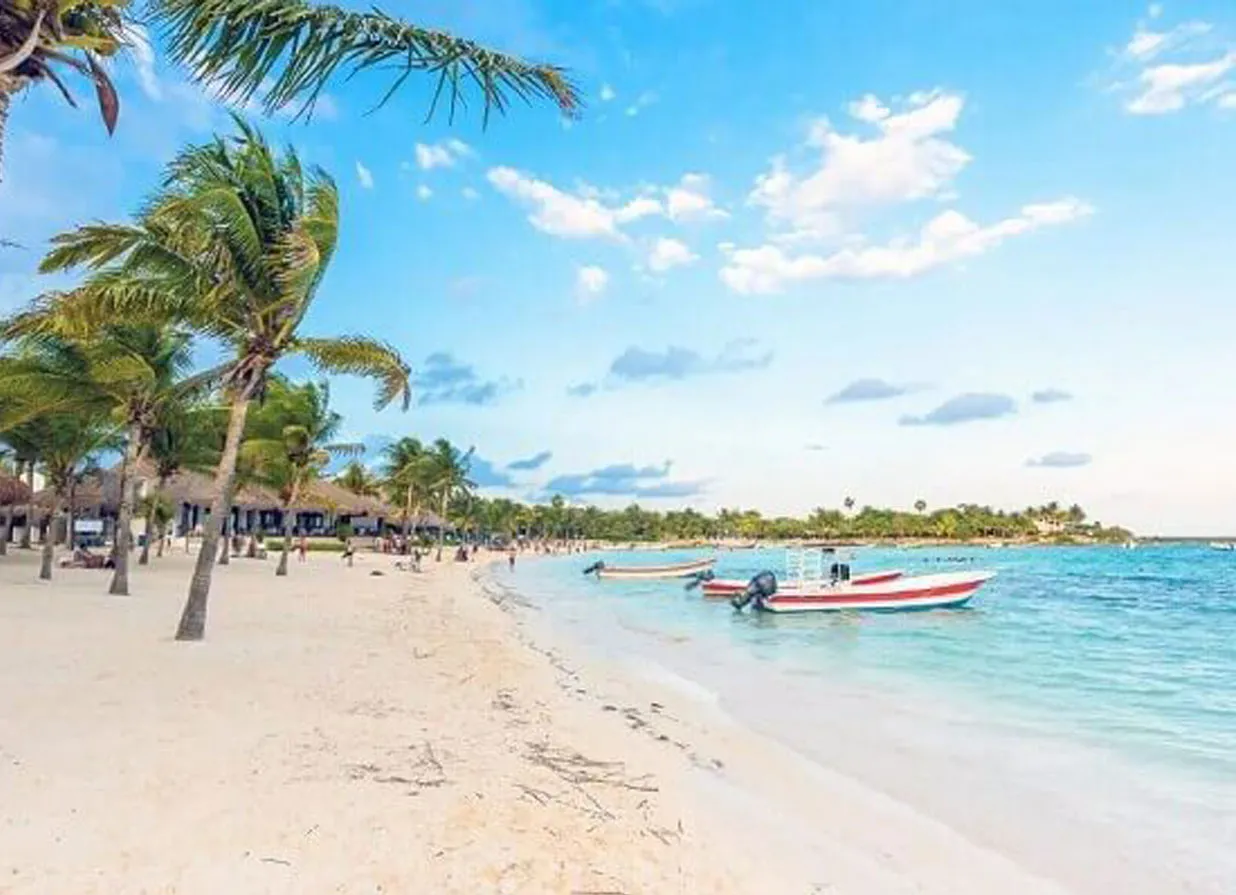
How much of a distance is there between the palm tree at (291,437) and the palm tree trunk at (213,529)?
17.2 m

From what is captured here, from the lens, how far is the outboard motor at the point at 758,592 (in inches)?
992

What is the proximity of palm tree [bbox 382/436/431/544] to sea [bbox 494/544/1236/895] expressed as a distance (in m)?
30.5

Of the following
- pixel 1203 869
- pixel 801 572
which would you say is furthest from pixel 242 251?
pixel 801 572

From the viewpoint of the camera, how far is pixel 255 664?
9508 mm

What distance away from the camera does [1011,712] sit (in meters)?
11.1

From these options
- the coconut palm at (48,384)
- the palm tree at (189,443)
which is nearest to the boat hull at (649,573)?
the palm tree at (189,443)

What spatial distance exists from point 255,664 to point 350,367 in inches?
167

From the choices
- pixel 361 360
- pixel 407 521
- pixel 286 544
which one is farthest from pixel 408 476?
pixel 361 360

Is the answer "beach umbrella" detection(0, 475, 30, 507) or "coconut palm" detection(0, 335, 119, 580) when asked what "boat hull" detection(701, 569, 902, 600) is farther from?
"beach umbrella" detection(0, 475, 30, 507)

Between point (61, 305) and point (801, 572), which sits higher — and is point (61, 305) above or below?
above

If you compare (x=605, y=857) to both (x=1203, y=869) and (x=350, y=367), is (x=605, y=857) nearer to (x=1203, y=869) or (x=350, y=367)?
(x=1203, y=869)

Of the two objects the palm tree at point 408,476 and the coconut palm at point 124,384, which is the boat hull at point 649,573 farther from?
the coconut palm at point 124,384

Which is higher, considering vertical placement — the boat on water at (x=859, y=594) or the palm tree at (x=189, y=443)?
the palm tree at (x=189, y=443)

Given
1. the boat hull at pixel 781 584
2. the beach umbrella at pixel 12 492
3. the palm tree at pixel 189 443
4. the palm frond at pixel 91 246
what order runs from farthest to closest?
the beach umbrella at pixel 12 492
the boat hull at pixel 781 584
the palm tree at pixel 189 443
the palm frond at pixel 91 246
